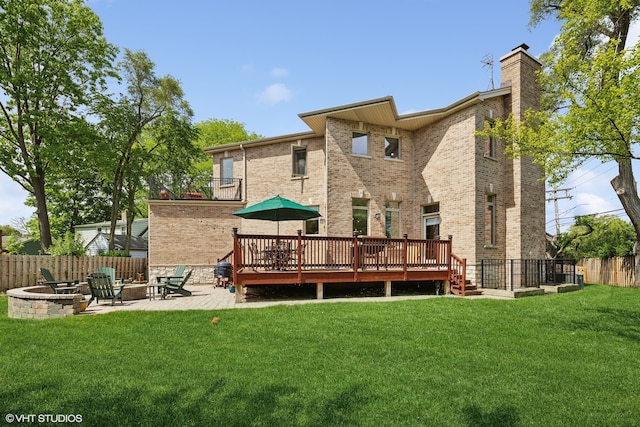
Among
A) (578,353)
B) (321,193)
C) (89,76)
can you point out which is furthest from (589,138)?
(89,76)

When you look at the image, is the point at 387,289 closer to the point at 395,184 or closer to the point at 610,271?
the point at 395,184

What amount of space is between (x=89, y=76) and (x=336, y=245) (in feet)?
61.8

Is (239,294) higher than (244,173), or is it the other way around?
(244,173)

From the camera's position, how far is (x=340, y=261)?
10727 millimetres

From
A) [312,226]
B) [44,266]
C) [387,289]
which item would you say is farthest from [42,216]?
[387,289]

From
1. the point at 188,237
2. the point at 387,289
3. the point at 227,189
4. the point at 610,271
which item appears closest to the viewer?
the point at 387,289

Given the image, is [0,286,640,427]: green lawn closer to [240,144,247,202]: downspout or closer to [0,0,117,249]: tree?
[240,144,247,202]: downspout

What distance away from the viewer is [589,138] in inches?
288

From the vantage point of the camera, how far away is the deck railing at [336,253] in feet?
32.6

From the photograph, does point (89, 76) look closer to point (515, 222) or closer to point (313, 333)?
point (313, 333)

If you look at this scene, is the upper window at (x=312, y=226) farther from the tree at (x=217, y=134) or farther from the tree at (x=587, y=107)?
the tree at (x=217, y=134)

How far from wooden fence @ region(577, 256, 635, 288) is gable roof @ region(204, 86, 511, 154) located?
11350 millimetres

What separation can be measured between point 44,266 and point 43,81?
1003 cm

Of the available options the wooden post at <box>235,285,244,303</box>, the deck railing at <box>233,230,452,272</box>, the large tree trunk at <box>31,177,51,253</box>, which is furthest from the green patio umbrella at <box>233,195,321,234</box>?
the large tree trunk at <box>31,177,51,253</box>
